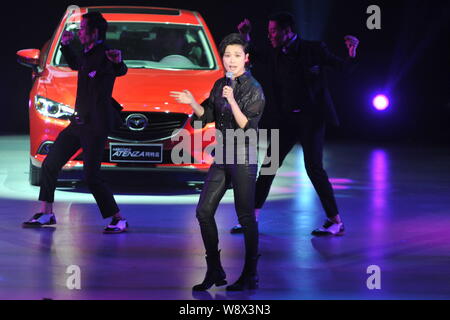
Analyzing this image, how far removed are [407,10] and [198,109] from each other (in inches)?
544

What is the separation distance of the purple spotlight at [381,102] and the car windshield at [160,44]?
6225mm

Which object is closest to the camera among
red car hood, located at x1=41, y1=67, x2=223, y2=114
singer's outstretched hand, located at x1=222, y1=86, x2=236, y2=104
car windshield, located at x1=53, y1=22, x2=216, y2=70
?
singer's outstretched hand, located at x1=222, y1=86, x2=236, y2=104

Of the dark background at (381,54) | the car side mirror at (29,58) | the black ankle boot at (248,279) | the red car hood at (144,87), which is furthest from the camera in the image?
the dark background at (381,54)

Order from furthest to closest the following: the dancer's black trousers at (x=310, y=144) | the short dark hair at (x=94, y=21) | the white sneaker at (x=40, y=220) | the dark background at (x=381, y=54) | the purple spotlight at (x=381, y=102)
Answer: the dark background at (x=381, y=54), the purple spotlight at (x=381, y=102), the white sneaker at (x=40, y=220), the dancer's black trousers at (x=310, y=144), the short dark hair at (x=94, y=21)

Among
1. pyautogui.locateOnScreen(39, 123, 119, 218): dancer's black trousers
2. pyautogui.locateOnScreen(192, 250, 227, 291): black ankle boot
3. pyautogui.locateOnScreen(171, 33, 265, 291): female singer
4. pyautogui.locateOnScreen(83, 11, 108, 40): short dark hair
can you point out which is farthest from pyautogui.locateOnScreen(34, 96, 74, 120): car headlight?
pyautogui.locateOnScreen(192, 250, 227, 291): black ankle boot

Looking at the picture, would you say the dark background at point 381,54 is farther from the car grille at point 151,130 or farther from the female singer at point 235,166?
the female singer at point 235,166

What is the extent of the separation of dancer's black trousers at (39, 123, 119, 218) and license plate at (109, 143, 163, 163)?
186 centimetres

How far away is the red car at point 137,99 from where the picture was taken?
11.8 metres

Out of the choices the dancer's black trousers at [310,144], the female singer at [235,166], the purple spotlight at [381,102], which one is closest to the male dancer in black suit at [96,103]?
the dancer's black trousers at [310,144]

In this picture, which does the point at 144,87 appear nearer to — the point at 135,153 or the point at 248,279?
the point at 135,153

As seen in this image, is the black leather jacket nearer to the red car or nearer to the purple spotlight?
the red car

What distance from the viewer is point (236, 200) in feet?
24.9

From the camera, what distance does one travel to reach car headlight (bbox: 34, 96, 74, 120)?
11.8 m

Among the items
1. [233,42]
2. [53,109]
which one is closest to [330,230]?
[233,42]
